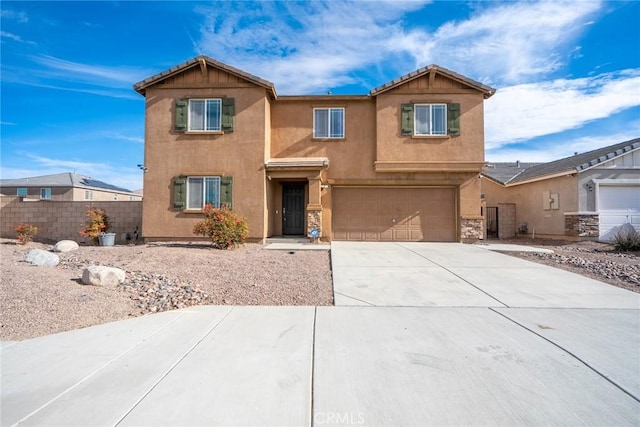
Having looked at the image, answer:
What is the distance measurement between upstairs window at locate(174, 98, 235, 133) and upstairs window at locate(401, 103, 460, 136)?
274 inches

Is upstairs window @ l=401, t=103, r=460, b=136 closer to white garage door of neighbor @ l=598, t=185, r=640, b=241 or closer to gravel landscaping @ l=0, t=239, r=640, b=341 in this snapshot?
gravel landscaping @ l=0, t=239, r=640, b=341

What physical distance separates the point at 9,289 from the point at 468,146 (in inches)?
578

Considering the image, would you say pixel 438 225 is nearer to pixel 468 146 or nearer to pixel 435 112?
pixel 468 146

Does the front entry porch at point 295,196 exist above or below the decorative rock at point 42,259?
above

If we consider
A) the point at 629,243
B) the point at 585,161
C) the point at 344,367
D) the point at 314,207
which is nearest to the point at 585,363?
the point at 344,367

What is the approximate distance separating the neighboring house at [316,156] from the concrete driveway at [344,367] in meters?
8.70

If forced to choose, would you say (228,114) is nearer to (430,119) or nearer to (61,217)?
(430,119)

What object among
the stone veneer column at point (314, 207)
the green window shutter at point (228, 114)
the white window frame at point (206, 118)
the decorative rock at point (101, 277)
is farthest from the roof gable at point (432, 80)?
the decorative rock at point (101, 277)

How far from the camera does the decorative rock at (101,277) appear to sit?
6.36 m

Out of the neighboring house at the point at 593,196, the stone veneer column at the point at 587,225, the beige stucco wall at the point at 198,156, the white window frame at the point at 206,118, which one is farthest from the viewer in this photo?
the neighboring house at the point at 593,196

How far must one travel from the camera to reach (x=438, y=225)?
1496 centimetres

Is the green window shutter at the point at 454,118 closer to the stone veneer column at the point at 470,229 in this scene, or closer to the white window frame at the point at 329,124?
the stone veneer column at the point at 470,229

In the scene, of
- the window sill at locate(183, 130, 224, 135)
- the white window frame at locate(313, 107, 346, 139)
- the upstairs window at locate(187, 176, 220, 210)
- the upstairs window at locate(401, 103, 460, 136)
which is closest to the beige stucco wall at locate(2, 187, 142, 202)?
the upstairs window at locate(187, 176, 220, 210)

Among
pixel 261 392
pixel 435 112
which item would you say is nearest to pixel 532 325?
pixel 261 392
